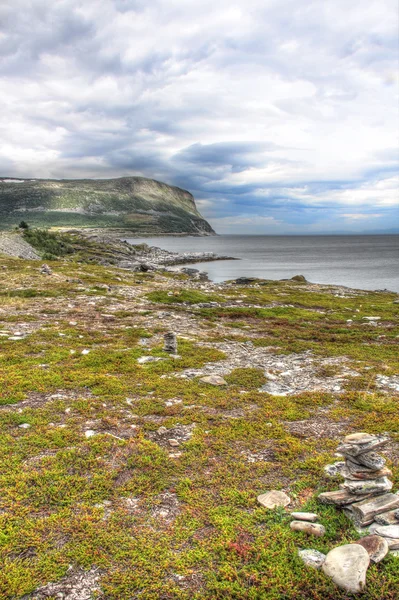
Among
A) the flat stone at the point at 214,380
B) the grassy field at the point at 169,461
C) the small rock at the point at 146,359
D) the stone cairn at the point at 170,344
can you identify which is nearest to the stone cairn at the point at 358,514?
the grassy field at the point at 169,461

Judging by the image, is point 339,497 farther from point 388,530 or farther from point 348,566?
point 348,566

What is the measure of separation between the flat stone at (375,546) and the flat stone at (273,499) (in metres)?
1.25

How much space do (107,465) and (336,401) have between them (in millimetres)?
6434

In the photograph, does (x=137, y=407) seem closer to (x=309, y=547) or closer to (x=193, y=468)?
(x=193, y=468)

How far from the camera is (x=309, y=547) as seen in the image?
4730 mm

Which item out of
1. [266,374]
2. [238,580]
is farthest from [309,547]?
[266,374]

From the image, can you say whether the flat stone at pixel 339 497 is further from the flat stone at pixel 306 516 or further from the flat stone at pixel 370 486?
the flat stone at pixel 306 516

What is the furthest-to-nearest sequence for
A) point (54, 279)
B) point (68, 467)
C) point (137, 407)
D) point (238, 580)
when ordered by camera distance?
point (54, 279) < point (137, 407) < point (68, 467) < point (238, 580)

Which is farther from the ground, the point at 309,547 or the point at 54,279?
the point at 54,279

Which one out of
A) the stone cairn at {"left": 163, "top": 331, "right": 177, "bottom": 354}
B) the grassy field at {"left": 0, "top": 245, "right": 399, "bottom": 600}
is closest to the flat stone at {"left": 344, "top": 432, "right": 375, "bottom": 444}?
the grassy field at {"left": 0, "top": 245, "right": 399, "bottom": 600}

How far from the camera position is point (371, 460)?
5609mm

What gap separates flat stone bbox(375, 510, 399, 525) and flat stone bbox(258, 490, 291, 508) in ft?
4.30

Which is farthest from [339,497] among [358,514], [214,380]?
[214,380]

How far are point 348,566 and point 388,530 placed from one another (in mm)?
975
